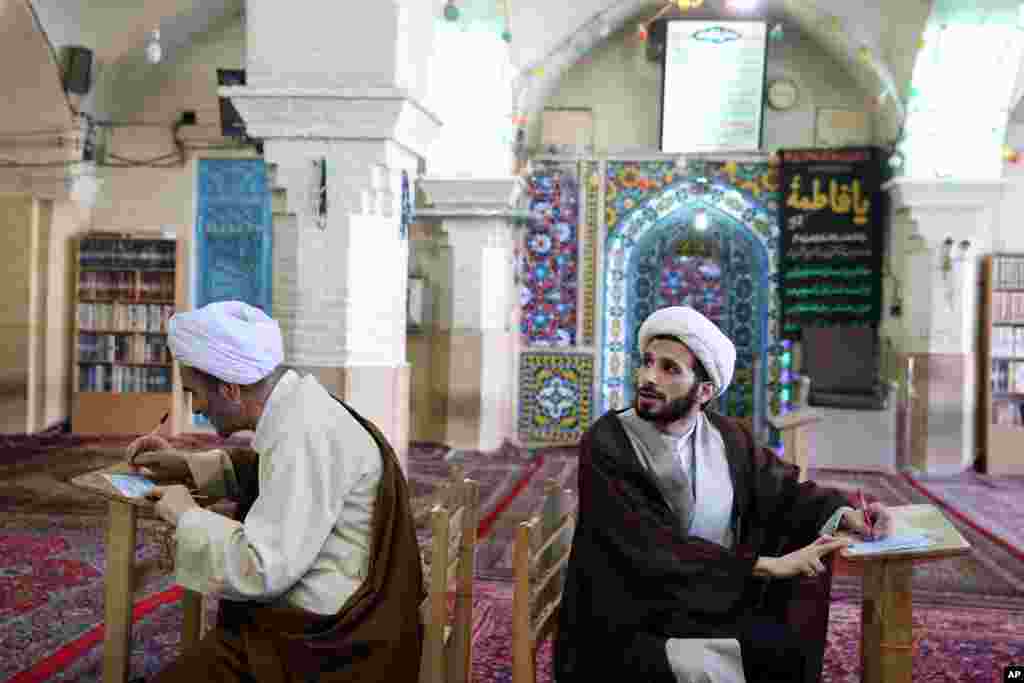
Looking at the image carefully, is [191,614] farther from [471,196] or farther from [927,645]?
[471,196]

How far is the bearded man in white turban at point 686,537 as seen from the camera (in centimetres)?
181

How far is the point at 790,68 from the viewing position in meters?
7.99

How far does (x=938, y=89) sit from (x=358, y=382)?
4.90 m

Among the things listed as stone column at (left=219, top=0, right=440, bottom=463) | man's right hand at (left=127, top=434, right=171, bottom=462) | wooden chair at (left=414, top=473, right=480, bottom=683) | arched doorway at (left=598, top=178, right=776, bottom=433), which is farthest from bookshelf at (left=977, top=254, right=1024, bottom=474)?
man's right hand at (left=127, top=434, right=171, bottom=462)

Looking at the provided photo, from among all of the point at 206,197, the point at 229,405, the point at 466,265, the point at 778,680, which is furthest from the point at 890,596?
the point at 206,197

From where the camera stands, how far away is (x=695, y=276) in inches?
332

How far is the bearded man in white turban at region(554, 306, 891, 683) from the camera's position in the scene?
181 cm

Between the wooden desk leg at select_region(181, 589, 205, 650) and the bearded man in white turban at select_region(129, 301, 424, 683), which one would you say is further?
the wooden desk leg at select_region(181, 589, 205, 650)

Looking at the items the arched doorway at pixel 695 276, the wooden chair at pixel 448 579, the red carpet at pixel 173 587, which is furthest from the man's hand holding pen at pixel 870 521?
the arched doorway at pixel 695 276

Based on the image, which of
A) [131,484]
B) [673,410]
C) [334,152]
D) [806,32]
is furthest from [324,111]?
[806,32]

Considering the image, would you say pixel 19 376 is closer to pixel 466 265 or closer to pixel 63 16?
pixel 63 16

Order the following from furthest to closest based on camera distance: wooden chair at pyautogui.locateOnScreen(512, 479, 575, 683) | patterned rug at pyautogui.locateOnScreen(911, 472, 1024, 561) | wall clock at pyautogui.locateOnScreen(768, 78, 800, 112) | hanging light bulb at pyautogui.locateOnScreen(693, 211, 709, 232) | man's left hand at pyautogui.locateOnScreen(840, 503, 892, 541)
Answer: hanging light bulb at pyautogui.locateOnScreen(693, 211, 709, 232) → wall clock at pyautogui.locateOnScreen(768, 78, 800, 112) → patterned rug at pyautogui.locateOnScreen(911, 472, 1024, 561) → man's left hand at pyautogui.locateOnScreen(840, 503, 892, 541) → wooden chair at pyautogui.locateOnScreen(512, 479, 575, 683)

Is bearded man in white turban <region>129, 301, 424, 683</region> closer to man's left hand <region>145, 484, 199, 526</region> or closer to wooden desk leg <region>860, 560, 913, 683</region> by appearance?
man's left hand <region>145, 484, 199, 526</region>

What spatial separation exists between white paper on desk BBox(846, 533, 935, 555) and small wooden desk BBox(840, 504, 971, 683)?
10 mm
